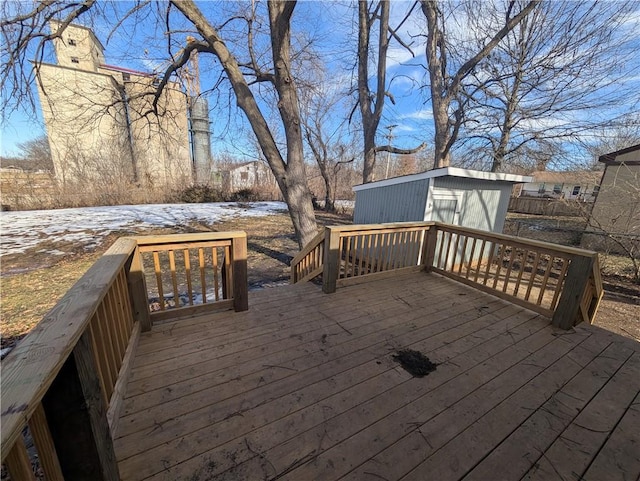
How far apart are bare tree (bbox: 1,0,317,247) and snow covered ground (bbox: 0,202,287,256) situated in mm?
4674

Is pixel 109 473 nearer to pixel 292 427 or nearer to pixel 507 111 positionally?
pixel 292 427

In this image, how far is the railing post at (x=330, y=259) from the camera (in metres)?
3.34

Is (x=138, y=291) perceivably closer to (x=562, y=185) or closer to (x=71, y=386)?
(x=71, y=386)

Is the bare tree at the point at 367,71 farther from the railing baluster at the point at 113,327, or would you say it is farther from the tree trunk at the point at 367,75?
the railing baluster at the point at 113,327

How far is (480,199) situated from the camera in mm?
6570

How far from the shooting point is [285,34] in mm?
5109

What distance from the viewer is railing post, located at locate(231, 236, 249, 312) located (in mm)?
2684

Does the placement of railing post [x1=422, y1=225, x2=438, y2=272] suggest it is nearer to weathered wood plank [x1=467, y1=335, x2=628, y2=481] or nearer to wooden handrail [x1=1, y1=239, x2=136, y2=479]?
weathered wood plank [x1=467, y1=335, x2=628, y2=481]

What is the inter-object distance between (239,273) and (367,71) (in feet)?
34.0

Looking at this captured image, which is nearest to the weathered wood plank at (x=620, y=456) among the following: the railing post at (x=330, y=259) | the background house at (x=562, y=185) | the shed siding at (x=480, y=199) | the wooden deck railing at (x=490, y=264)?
the wooden deck railing at (x=490, y=264)

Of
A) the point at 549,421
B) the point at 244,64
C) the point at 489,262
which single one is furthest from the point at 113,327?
the point at 244,64

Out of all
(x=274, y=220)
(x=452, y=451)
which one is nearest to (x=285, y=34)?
(x=452, y=451)

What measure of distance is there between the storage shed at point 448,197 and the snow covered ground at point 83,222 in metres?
7.70

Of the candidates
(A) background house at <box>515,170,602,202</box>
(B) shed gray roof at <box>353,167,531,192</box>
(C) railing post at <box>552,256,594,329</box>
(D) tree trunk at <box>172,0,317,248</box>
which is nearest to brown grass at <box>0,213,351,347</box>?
(D) tree trunk at <box>172,0,317,248</box>
